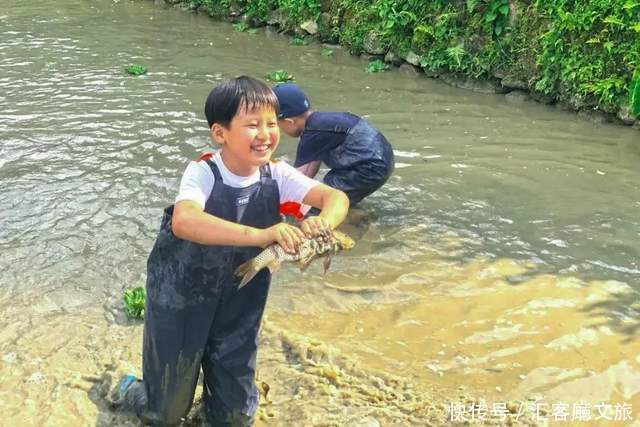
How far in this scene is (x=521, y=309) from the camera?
16.3 feet

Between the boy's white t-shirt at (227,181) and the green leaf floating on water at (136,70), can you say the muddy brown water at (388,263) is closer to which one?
the green leaf floating on water at (136,70)

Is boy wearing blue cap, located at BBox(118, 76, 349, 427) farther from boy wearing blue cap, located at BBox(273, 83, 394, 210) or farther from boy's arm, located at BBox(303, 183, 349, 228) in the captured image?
boy wearing blue cap, located at BBox(273, 83, 394, 210)


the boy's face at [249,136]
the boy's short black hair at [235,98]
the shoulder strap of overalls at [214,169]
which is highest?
the boy's short black hair at [235,98]

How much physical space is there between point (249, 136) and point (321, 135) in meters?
3.13

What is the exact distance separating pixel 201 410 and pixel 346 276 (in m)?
2.06

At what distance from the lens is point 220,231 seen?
9.19ft

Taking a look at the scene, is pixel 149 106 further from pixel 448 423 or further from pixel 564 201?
pixel 448 423

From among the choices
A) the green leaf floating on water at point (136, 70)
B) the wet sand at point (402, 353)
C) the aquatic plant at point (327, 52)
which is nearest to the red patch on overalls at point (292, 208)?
the wet sand at point (402, 353)

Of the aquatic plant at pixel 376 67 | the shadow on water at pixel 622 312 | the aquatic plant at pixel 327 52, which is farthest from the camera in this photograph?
the aquatic plant at pixel 327 52

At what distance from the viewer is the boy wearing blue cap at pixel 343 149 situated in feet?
19.9

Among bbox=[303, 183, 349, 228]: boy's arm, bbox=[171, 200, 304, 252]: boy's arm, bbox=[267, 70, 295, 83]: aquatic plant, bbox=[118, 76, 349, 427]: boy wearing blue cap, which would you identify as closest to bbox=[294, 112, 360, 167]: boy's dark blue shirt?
bbox=[118, 76, 349, 427]: boy wearing blue cap

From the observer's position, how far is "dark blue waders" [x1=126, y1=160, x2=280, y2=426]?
3207 millimetres

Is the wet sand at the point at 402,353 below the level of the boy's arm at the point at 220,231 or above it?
below

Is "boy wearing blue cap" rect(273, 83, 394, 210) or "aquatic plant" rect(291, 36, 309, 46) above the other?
"boy wearing blue cap" rect(273, 83, 394, 210)
